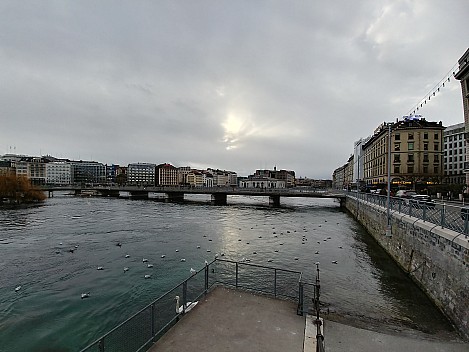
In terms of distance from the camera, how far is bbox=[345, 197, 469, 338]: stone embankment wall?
9.92 meters

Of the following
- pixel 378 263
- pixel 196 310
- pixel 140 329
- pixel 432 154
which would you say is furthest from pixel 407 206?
pixel 432 154

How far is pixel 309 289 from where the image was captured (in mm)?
14016

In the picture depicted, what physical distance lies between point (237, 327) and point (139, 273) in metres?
11.0

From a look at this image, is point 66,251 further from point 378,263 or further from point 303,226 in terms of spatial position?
point 303,226

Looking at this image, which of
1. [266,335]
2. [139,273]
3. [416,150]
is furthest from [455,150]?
[266,335]

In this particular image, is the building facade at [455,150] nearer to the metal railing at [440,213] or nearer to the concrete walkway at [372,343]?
the metal railing at [440,213]

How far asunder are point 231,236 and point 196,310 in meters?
20.9

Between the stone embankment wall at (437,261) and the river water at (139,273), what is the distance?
59 cm

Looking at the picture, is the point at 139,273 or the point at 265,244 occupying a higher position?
the point at 139,273

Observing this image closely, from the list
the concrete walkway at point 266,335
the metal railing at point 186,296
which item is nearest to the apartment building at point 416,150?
the metal railing at point 186,296

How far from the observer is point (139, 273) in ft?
57.3

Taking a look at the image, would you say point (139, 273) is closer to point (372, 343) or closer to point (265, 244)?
point (265, 244)

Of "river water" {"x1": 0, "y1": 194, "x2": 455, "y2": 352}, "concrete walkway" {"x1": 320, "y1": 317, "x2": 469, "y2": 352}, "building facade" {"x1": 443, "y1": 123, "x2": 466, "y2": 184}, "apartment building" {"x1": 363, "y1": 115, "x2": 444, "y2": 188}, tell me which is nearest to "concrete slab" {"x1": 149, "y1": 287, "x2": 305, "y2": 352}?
"concrete walkway" {"x1": 320, "y1": 317, "x2": 469, "y2": 352}

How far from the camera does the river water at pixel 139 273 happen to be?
11258 millimetres
